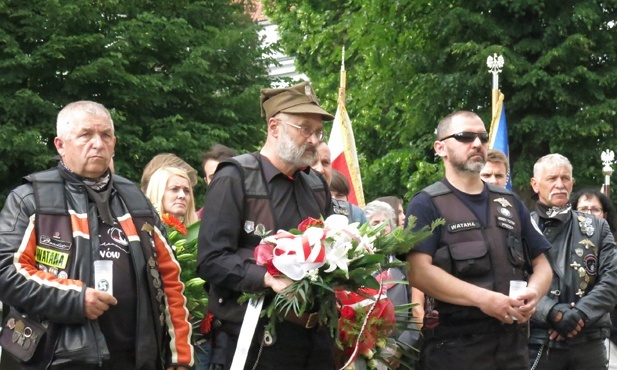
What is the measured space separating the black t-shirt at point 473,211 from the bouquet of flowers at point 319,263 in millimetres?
802

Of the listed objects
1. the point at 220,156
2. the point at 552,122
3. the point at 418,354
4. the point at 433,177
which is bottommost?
the point at 433,177

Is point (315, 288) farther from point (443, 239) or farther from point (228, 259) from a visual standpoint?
point (443, 239)

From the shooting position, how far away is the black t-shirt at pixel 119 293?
230 inches

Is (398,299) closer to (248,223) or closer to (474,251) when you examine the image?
(474,251)

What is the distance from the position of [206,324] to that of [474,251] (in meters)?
1.58

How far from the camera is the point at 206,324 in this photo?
21.7 feet

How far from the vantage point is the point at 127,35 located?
24859 mm

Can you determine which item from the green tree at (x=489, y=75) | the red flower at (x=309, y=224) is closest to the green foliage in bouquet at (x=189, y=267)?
the red flower at (x=309, y=224)

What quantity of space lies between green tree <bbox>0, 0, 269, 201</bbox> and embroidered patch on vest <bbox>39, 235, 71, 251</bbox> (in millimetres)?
16970

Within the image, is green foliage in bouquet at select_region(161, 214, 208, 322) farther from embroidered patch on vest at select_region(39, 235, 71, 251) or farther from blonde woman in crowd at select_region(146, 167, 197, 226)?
embroidered patch on vest at select_region(39, 235, 71, 251)

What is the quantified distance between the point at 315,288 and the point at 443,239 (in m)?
1.24

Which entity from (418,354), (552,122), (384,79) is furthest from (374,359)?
(384,79)

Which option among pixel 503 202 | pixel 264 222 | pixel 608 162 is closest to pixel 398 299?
pixel 503 202

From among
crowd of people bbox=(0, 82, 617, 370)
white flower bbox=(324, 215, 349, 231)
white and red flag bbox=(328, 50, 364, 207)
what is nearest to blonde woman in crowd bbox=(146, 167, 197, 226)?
crowd of people bbox=(0, 82, 617, 370)
